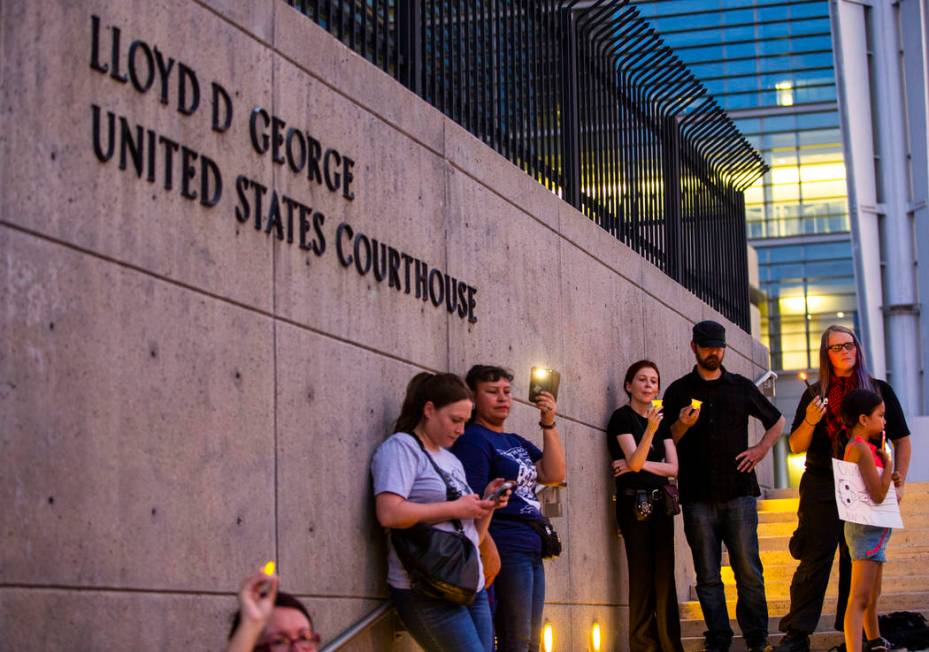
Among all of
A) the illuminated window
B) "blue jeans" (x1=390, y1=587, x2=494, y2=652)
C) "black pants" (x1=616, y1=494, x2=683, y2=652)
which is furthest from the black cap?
the illuminated window

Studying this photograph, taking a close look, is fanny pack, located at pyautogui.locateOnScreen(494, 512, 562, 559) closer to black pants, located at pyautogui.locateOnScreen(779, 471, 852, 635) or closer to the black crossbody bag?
the black crossbody bag

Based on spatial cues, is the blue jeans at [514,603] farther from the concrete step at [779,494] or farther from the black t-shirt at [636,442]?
the concrete step at [779,494]

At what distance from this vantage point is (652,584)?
34.4 ft

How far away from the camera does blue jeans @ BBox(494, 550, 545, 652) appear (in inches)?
316

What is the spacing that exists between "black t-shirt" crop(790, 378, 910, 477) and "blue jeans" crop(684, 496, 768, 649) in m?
0.74

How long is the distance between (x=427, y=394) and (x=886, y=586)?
6.16 meters

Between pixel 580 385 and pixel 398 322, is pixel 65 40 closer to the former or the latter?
pixel 398 322

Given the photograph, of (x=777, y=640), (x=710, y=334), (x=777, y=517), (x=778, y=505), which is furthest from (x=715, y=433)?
(x=778, y=505)

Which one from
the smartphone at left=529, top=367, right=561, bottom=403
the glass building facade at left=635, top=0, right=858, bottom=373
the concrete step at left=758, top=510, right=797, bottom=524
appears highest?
the glass building facade at left=635, top=0, right=858, bottom=373

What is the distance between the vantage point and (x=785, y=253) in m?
53.3

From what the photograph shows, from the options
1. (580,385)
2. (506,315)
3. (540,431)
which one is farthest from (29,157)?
(580,385)

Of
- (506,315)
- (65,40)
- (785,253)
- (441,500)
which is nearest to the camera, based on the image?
(65,40)

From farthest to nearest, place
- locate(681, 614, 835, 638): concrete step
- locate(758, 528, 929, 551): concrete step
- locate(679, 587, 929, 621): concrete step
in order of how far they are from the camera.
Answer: locate(758, 528, 929, 551): concrete step
locate(679, 587, 929, 621): concrete step
locate(681, 614, 835, 638): concrete step

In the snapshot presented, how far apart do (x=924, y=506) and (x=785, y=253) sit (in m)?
40.2
